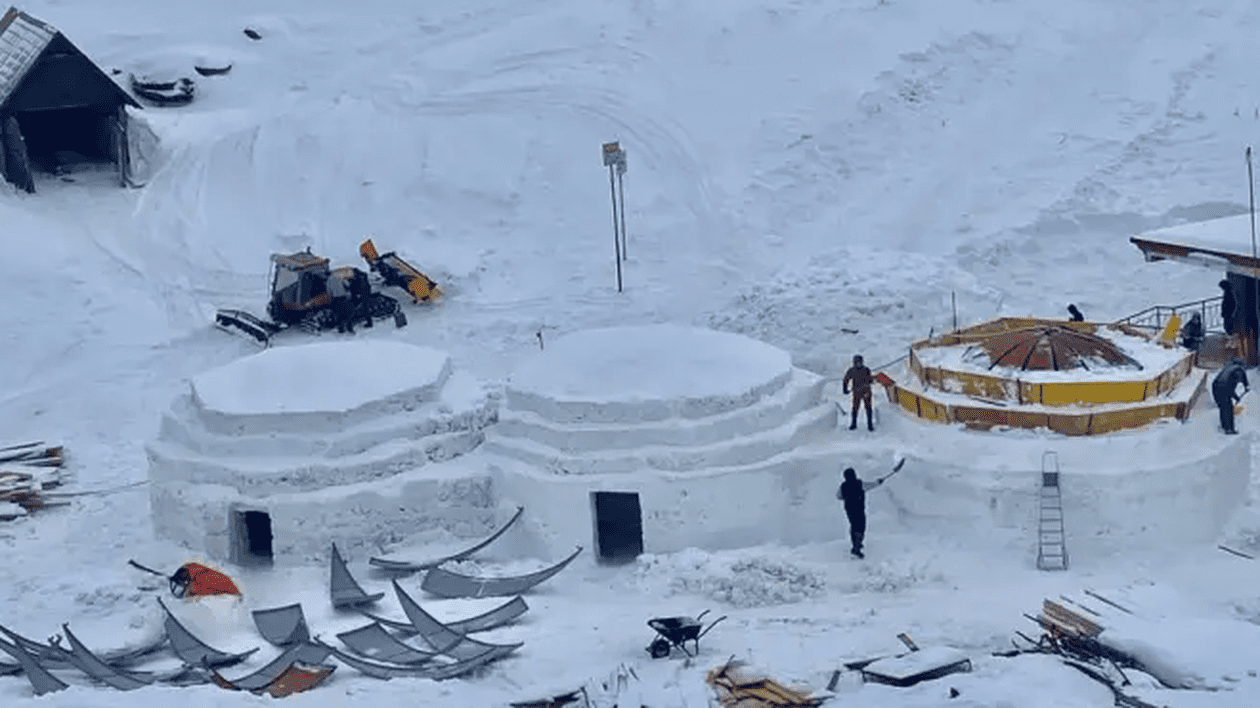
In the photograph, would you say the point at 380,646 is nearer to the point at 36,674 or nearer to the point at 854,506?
the point at 36,674

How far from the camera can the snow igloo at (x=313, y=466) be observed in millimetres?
25141

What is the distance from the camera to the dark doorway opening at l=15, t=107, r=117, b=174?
38.2m

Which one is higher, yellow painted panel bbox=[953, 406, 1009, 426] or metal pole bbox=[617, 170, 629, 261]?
metal pole bbox=[617, 170, 629, 261]

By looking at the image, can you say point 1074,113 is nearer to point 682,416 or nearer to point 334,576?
point 682,416

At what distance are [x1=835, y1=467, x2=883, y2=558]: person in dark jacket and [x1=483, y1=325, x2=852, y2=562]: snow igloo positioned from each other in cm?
83

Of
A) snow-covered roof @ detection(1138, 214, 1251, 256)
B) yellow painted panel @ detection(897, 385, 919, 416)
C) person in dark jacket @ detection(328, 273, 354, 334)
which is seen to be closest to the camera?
yellow painted panel @ detection(897, 385, 919, 416)

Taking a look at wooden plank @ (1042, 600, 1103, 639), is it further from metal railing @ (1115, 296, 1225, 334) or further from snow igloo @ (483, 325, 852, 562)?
metal railing @ (1115, 296, 1225, 334)

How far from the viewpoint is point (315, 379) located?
25906 millimetres

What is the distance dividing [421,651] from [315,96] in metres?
20.1

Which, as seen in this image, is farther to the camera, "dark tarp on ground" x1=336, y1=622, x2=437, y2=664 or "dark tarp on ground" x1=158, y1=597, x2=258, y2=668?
"dark tarp on ground" x1=158, y1=597, x2=258, y2=668

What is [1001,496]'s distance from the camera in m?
24.4

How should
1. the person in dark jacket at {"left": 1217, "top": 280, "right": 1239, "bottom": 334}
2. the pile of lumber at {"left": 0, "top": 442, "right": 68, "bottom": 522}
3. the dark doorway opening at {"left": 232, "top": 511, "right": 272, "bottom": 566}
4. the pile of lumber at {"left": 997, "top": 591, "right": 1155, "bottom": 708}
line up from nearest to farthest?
the pile of lumber at {"left": 997, "top": 591, "right": 1155, "bottom": 708}, the dark doorway opening at {"left": 232, "top": 511, "right": 272, "bottom": 566}, the pile of lumber at {"left": 0, "top": 442, "right": 68, "bottom": 522}, the person in dark jacket at {"left": 1217, "top": 280, "right": 1239, "bottom": 334}

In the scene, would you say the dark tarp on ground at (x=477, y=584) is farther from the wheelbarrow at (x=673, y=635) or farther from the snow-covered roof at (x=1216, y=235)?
the snow-covered roof at (x=1216, y=235)

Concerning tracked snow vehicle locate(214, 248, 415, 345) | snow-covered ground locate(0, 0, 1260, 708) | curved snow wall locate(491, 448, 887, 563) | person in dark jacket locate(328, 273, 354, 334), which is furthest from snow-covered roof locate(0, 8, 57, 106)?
curved snow wall locate(491, 448, 887, 563)
